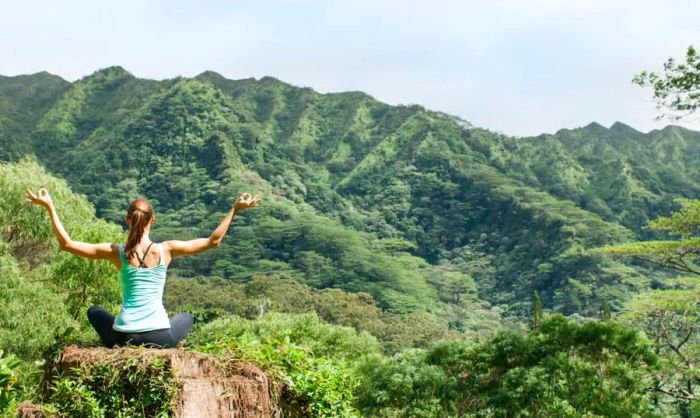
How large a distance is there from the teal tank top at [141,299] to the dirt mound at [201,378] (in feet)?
0.77

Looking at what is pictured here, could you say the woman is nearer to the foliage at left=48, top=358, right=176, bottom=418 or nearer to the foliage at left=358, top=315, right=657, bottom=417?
the foliage at left=48, top=358, right=176, bottom=418

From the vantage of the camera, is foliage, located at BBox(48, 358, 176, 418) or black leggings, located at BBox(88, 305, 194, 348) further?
black leggings, located at BBox(88, 305, 194, 348)

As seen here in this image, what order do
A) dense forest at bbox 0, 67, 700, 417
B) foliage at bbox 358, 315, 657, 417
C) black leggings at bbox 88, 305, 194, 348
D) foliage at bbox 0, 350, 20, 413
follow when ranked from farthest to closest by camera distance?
1. foliage at bbox 358, 315, 657, 417
2. dense forest at bbox 0, 67, 700, 417
3. black leggings at bbox 88, 305, 194, 348
4. foliage at bbox 0, 350, 20, 413

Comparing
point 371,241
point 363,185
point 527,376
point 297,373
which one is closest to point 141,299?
point 297,373

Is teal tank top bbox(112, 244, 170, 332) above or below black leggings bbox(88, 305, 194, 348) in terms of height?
above

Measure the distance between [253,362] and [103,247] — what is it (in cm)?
104

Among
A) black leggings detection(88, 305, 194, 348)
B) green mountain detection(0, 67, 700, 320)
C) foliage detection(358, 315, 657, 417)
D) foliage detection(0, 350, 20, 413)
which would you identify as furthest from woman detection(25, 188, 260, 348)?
green mountain detection(0, 67, 700, 320)

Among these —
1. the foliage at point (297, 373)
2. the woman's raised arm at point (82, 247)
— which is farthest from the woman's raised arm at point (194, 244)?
the foliage at point (297, 373)

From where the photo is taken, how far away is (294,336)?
31.4m

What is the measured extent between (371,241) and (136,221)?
99.2 meters

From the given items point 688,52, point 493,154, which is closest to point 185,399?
point 688,52

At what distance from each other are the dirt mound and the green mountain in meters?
73.7

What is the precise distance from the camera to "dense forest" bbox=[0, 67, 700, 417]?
57.0ft

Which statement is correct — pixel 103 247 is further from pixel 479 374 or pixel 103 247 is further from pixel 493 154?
pixel 493 154
